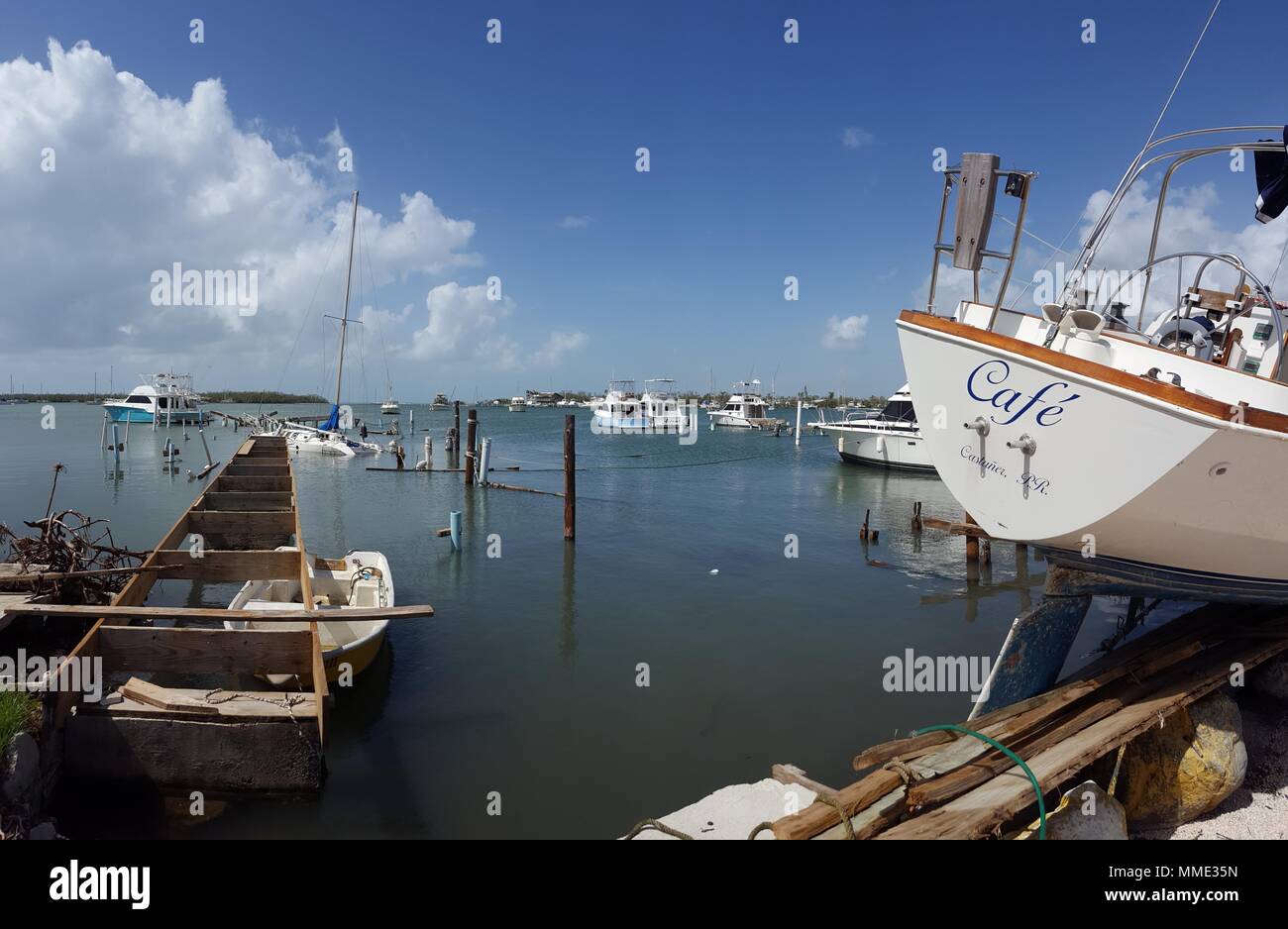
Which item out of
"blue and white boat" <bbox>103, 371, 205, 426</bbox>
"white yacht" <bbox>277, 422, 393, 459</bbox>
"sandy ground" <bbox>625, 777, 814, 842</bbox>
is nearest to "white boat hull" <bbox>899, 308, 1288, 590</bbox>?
"sandy ground" <bbox>625, 777, 814, 842</bbox>

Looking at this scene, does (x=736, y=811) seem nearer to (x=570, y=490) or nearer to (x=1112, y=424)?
(x=1112, y=424)

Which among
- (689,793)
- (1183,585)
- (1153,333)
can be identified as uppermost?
(1153,333)

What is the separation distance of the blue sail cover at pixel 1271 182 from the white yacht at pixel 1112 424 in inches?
0.5

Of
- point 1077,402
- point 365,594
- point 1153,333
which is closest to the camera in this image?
point 1077,402

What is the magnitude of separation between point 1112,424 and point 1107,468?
42 centimetres

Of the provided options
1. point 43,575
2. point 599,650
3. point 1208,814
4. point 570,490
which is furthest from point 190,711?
point 570,490

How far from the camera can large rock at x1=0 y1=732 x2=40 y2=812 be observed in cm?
568

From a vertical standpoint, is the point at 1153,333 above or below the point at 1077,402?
above

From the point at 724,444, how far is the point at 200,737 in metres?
57.3

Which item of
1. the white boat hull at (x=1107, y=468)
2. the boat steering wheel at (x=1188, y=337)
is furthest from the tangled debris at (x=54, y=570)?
the boat steering wheel at (x=1188, y=337)

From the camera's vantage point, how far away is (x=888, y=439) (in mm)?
40250
